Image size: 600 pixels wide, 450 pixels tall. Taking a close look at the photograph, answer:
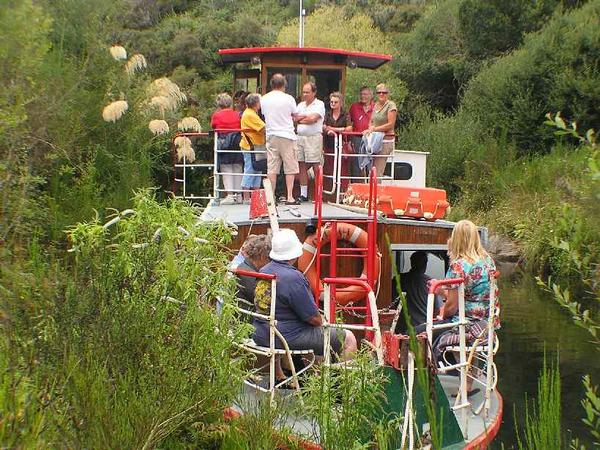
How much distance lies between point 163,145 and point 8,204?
39.9ft

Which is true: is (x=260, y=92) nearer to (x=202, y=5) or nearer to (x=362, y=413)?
(x=362, y=413)

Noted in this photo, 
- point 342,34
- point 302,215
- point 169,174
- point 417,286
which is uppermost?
point 342,34

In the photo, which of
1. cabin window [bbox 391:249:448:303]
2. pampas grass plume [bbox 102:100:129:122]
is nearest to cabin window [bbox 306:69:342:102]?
cabin window [bbox 391:249:448:303]

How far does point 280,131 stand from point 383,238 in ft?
6.97

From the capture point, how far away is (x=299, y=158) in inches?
467

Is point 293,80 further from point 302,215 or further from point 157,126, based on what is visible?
point 302,215

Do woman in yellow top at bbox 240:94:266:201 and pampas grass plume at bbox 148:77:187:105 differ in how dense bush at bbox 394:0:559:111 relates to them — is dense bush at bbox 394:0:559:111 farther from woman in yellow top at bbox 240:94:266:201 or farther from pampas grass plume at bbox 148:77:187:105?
woman in yellow top at bbox 240:94:266:201

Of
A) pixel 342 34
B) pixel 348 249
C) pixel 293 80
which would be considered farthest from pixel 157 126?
pixel 342 34

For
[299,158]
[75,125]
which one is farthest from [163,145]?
[299,158]

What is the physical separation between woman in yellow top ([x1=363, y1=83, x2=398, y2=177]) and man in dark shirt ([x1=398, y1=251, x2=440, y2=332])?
1.47 m

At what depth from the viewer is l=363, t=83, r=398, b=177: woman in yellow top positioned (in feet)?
38.2

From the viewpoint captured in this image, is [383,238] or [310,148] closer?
[383,238]

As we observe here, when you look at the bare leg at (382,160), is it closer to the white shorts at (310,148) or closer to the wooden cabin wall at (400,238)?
the white shorts at (310,148)

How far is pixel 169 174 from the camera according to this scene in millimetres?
19234
